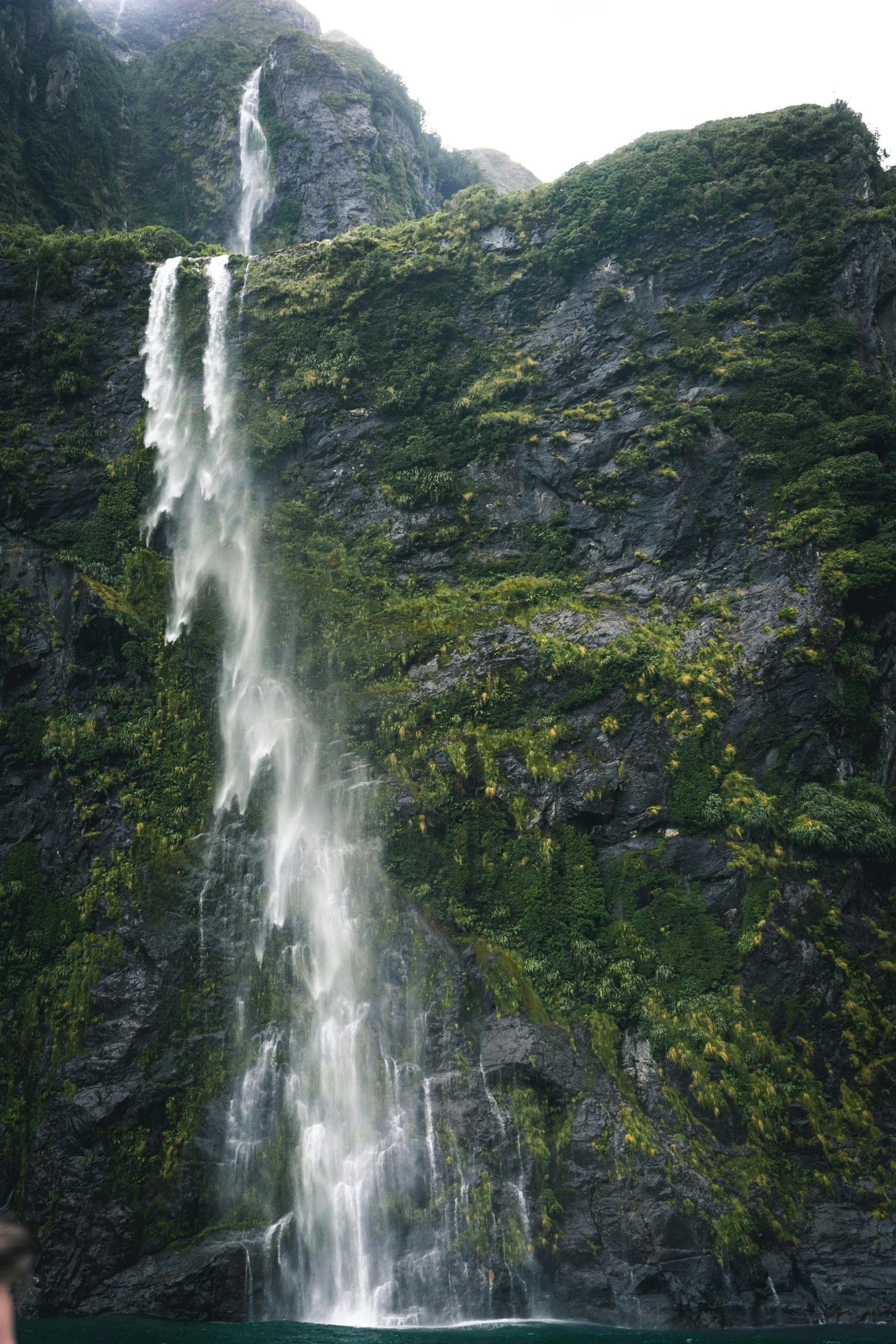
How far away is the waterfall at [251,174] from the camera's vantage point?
Answer: 1587 inches

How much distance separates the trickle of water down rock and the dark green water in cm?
97

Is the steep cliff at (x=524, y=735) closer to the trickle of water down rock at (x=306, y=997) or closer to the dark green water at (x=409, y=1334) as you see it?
the trickle of water down rock at (x=306, y=997)

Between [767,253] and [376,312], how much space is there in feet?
40.0

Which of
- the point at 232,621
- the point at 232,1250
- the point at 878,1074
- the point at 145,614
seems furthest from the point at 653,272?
the point at 232,1250

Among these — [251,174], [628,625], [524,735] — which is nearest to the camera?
[524,735]

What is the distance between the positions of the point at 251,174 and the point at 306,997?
40.1 meters

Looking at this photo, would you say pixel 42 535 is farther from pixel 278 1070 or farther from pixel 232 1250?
pixel 232 1250

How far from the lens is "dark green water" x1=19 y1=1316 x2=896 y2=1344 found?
12.3 m

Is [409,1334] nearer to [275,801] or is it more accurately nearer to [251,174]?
[275,801]

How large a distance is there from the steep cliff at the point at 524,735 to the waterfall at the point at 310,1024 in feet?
0.50

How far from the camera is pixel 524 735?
65.0ft

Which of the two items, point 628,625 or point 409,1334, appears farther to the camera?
point 628,625

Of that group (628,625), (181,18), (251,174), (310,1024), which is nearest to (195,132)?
(251,174)

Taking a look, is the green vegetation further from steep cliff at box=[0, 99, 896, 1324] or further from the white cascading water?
the white cascading water
